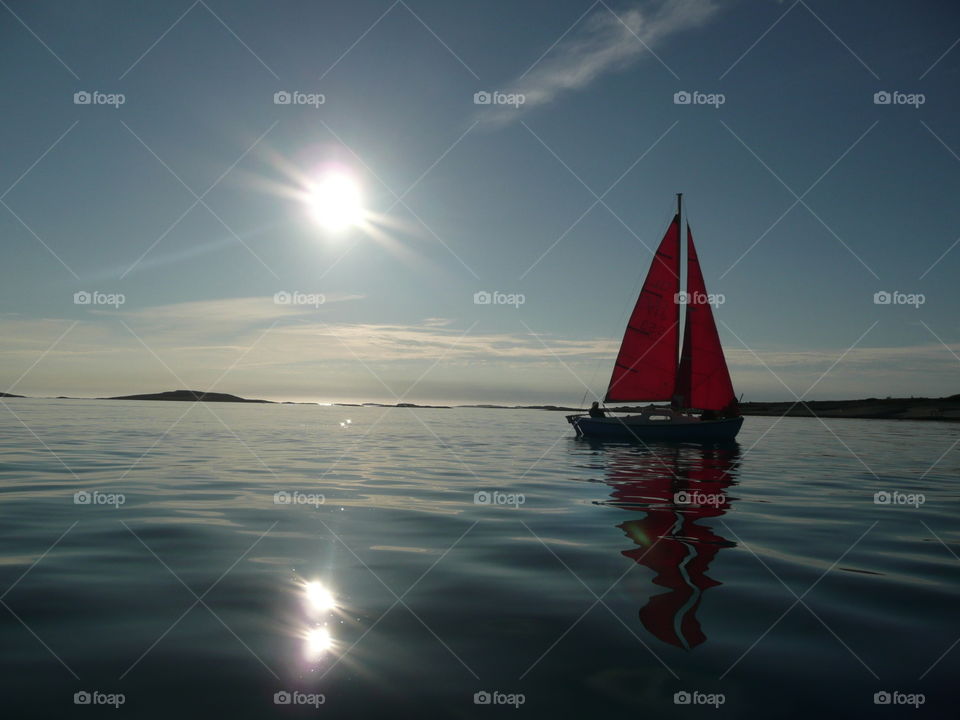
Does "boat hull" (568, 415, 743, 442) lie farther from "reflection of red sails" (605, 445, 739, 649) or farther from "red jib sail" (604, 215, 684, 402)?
"reflection of red sails" (605, 445, 739, 649)

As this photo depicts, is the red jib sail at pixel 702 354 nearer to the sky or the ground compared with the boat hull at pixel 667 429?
nearer to the sky

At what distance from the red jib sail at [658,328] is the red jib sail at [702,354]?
124 cm

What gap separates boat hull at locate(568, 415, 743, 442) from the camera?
42625 mm

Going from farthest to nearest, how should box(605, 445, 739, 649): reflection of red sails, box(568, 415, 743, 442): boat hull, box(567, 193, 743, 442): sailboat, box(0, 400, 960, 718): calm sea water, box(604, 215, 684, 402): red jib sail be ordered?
box(604, 215, 684, 402): red jib sail → box(567, 193, 743, 442): sailboat → box(568, 415, 743, 442): boat hull → box(605, 445, 739, 649): reflection of red sails → box(0, 400, 960, 718): calm sea water

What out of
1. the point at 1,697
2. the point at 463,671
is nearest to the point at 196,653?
the point at 1,697

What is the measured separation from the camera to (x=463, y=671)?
19.0ft

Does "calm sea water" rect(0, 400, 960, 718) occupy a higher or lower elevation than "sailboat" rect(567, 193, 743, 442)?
lower

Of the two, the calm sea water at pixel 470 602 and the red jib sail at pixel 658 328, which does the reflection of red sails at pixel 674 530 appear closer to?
the calm sea water at pixel 470 602

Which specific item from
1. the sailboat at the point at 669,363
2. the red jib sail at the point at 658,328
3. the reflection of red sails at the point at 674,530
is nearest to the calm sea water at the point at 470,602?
the reflection of red sails at the point at 674,530

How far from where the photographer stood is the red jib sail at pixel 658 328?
150 feet

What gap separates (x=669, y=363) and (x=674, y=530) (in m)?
35.7

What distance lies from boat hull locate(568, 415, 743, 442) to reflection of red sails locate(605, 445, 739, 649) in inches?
608

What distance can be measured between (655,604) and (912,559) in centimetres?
578

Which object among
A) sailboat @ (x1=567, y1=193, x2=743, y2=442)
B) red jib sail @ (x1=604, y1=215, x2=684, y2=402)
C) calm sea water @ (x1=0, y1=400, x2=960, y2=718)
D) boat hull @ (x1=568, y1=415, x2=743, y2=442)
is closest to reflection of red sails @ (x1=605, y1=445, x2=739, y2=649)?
calm sea water @ (x1=0, y1=400, x2=960, y2=718)
